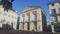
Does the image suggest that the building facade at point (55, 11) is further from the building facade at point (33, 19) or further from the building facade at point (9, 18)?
the building facade at point (9, 18)

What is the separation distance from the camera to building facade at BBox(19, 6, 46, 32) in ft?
15.5

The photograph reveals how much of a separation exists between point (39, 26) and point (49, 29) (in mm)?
359

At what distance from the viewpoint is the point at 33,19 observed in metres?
4.89

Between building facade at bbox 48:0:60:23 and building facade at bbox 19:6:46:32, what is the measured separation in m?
0.32

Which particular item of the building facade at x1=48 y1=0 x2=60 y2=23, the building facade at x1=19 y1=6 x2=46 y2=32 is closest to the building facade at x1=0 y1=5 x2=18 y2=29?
the building facade at x1=19 y1=6 x2=46 y2=32

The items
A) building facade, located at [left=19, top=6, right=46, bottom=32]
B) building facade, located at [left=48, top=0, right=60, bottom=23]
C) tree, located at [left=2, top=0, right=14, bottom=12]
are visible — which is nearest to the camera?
tree, located at [left=2, top=0, right=14, bottom=12]

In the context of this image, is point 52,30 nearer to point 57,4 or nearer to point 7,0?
point 57,4

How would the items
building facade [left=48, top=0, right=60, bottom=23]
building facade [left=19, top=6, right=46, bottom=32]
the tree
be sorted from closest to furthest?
1. the tree
2. building facade [left=19, top=6, right=46, bottom=32]
3. building facade [left=48, top=0, right=60, bottom=23]

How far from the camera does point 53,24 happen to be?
477cm

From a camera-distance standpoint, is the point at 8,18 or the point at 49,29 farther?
the point at 8,18

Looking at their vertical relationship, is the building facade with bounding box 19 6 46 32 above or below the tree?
below

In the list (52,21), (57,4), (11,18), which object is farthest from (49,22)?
(11,18)

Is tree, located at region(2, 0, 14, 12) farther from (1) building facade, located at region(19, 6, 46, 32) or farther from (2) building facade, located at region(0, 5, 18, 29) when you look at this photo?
(1) building facade, located at region(19, 6, 46, 32)

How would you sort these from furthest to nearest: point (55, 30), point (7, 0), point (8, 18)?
1. point (8, 18)
2. point (55, 30)
3. point (7, 0)
